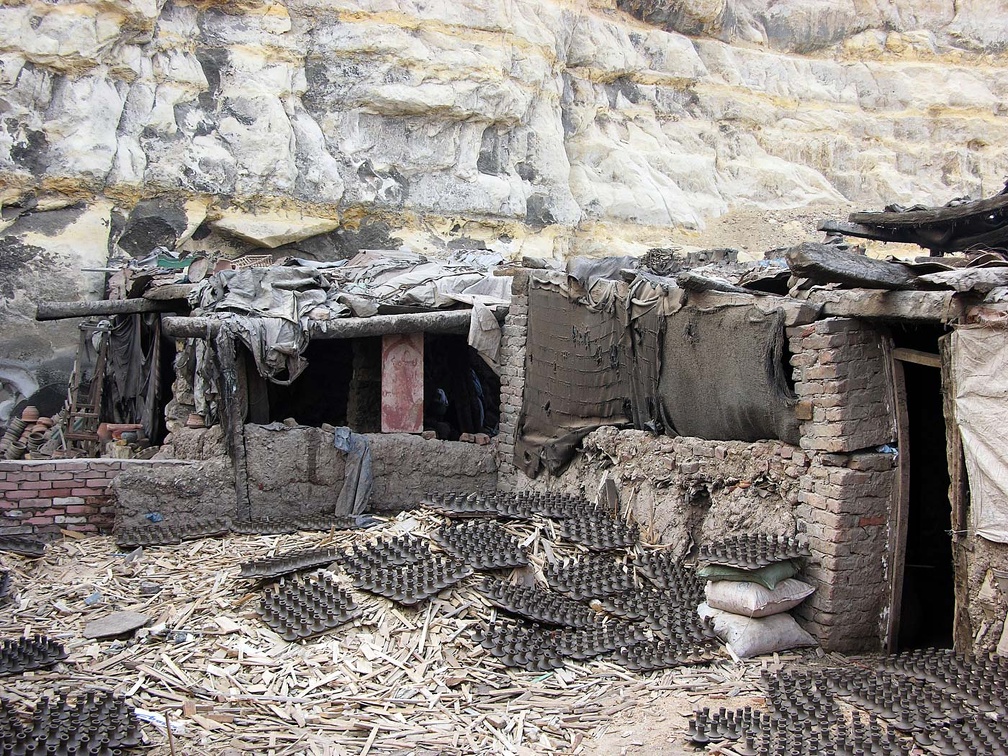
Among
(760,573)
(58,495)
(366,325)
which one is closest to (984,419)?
(760,573)

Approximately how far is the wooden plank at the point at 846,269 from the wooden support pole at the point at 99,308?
7.97 m

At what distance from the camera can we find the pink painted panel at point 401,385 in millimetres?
9578

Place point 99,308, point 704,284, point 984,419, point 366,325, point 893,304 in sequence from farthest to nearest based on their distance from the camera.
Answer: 1. point 99,308
2. point 366,325
3. point 704,284
4. point 893,304
5. point 984,419

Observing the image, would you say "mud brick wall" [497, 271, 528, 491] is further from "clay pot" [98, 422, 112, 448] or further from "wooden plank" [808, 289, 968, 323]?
"clay pot" [98, 422, 112, 448]

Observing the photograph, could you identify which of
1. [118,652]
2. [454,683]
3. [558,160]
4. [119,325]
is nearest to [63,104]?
[119,325]

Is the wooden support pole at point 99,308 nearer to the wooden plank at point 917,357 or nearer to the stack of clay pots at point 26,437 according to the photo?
the stack of clay pots at point 26,437

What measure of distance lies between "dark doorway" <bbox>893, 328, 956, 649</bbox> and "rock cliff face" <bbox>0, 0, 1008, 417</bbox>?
16355 mm

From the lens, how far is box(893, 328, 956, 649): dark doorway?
632 cm

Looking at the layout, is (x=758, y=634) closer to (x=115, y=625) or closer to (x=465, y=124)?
(x=115, y=625)

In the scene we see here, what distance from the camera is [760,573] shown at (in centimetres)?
572

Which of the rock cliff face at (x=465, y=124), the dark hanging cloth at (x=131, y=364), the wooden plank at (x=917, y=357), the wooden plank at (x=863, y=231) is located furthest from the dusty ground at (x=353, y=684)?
the rock cliff face at (x=465, y=124)

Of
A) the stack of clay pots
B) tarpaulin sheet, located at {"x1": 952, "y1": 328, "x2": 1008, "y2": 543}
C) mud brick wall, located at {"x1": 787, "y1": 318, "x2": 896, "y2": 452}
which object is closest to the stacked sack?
mud brick wall, located at {"x1": 787, "y1": 318, "x2": 896, "y2": 452}

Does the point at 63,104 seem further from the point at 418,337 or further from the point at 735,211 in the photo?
the point at 735,211

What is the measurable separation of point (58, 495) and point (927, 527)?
7.55 meters
